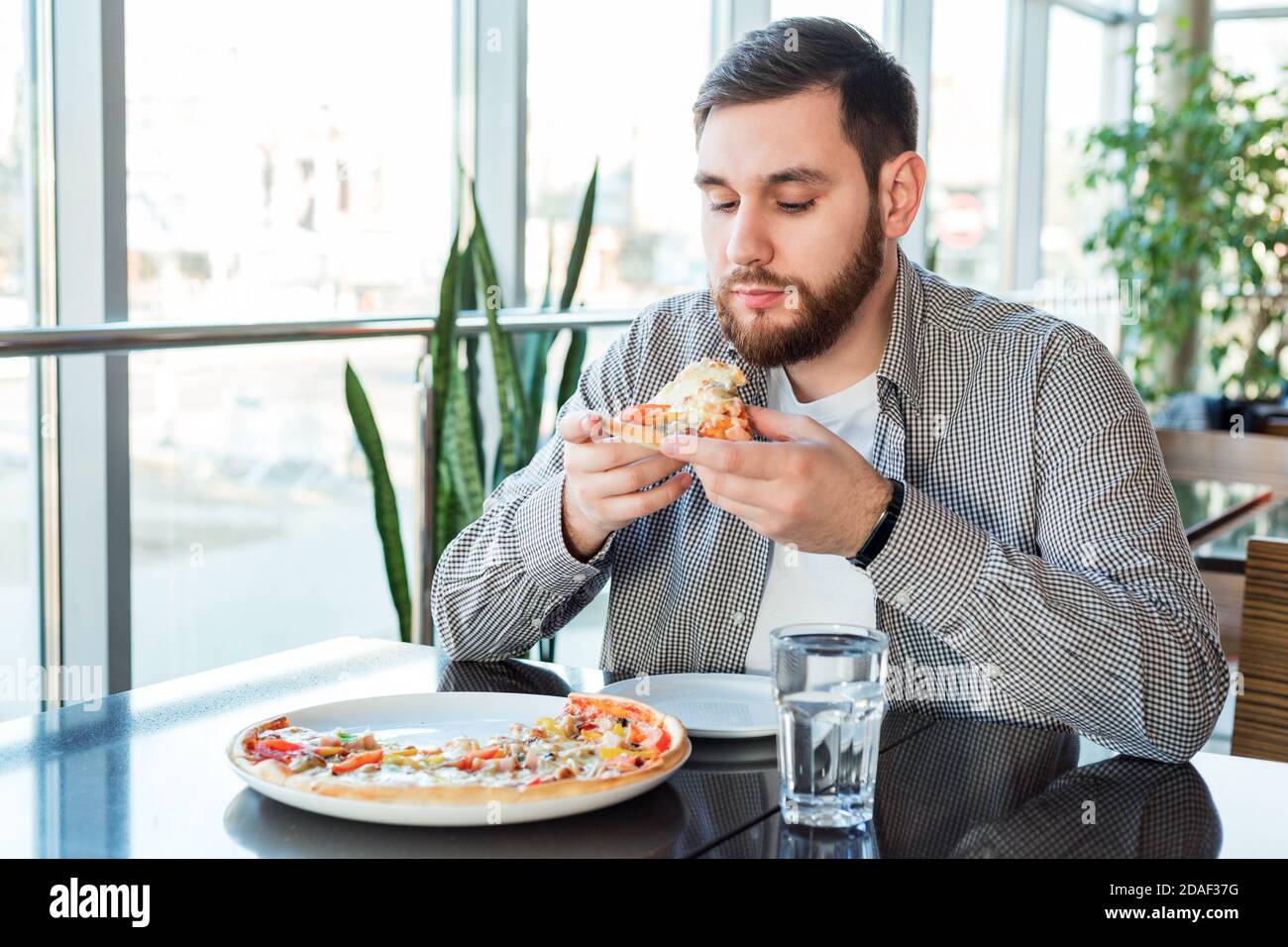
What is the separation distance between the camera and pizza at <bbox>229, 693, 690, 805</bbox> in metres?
0.97

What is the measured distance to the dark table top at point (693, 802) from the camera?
957 mm

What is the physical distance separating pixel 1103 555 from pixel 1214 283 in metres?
5.87

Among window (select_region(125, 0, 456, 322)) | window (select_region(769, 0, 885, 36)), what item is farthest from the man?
window (select_region(769, 0, 885, 36))

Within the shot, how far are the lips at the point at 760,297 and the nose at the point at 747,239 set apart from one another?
41 millimetres

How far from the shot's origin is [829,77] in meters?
1.62

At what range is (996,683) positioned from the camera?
4.74 feet

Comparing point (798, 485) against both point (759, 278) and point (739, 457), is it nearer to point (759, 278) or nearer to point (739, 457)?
point (739, 457)

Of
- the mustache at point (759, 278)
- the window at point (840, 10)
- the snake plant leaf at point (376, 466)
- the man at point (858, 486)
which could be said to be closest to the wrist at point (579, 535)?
the man at point (858, 486)

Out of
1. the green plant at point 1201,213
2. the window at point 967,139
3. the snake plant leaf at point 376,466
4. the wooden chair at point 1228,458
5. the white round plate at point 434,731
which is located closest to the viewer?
the white round plate at point 434,731

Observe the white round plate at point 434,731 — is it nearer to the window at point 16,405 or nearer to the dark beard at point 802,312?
the dark beard at point 802,312

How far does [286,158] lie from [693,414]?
2173mm

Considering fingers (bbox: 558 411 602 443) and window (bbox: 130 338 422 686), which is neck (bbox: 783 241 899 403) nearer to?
fingers (bbox: 558 411 602 443)

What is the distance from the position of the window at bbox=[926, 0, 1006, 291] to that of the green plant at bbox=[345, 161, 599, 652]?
3.95m
